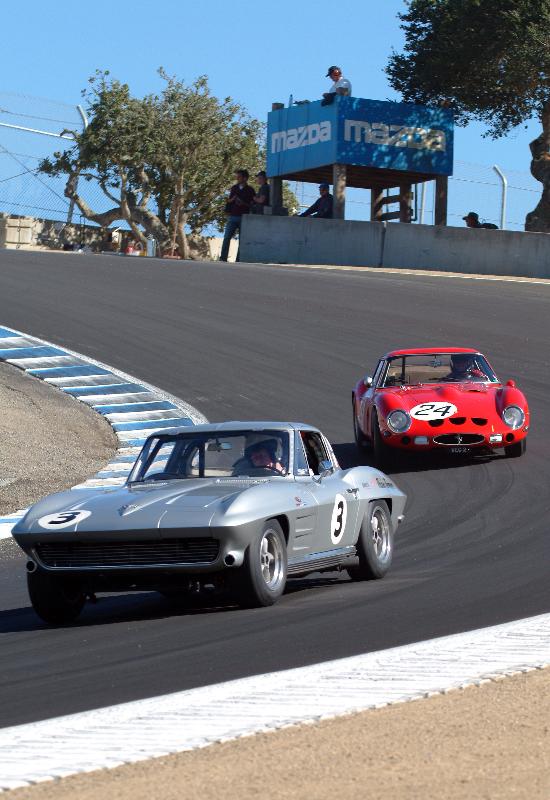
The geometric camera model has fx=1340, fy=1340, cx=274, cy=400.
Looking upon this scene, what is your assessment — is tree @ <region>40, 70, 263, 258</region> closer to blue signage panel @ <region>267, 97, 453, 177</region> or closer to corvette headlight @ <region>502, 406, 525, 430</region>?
blue signage panel @ <region>267, 97, 453, 177</region>

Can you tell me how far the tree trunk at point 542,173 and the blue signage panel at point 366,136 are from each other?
184 inches

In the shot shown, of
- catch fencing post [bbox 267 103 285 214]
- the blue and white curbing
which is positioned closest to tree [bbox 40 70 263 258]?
catch fencing post [bbox 267 103 285 214]

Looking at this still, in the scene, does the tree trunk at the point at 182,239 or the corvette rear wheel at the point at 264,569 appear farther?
the tree trunk at the point at 182,239

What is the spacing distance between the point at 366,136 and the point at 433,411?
21.0 m

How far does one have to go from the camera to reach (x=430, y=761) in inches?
151

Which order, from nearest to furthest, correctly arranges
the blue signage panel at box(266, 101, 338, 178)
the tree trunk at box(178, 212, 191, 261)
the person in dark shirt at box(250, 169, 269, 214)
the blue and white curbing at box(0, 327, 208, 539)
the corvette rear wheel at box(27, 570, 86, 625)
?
the corvette rear wheel at box(27, 570, 86, 625)
the blue and white curbing at box(0, 327, 208, 539)
the person in dark shirt at box(250, 169, 269, 214)
the blue signage panel at box(266, 101, 338, 178)
the tree trunk at box(178, 212, 191, 261)

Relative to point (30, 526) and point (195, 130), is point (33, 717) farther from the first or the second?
point (195, 130)

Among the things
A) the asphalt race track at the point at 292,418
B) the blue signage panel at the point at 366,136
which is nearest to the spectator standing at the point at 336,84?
the blue signage panel at the point at 366,136

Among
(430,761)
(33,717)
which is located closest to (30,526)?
(33,717)

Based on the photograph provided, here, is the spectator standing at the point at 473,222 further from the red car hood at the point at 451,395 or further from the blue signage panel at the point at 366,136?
the red car hood at the point at 451,395

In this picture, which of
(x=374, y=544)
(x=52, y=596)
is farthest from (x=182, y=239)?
(x=52, y=596)

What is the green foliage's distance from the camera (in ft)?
119

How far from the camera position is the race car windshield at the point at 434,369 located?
46.7 feet

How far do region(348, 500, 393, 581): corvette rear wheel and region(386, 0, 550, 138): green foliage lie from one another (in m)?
29.8
